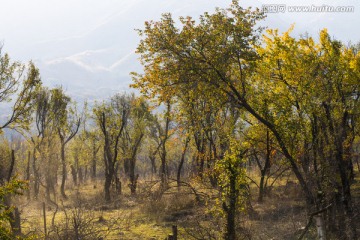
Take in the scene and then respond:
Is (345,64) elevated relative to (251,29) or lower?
lower

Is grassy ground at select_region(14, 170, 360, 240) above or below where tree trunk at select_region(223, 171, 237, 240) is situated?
below

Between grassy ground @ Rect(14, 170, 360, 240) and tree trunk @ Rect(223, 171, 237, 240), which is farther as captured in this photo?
grassy ground @ Rect(14, 170, 360, 240)

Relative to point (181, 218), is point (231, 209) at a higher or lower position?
higher

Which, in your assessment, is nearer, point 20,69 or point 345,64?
point 345,64

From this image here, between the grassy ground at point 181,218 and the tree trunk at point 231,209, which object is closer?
the tree trunk at point 231,209

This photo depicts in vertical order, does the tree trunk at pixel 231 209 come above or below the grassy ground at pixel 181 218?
above

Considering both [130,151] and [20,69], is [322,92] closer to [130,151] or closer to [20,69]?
[20,69]

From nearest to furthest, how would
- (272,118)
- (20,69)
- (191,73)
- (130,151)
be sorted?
1. (191,73)
2. (272,118)
3. (20,69)
4. (130,151)

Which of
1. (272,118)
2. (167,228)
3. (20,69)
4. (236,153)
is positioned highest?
(20,69)

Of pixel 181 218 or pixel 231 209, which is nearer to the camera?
pixel 231 209

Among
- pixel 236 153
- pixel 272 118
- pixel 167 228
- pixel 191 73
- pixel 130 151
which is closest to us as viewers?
pixel 236 153

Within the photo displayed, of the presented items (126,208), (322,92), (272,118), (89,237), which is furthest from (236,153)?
(126,208)

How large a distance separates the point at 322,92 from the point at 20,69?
18.4m

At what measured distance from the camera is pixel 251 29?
1446 cm
